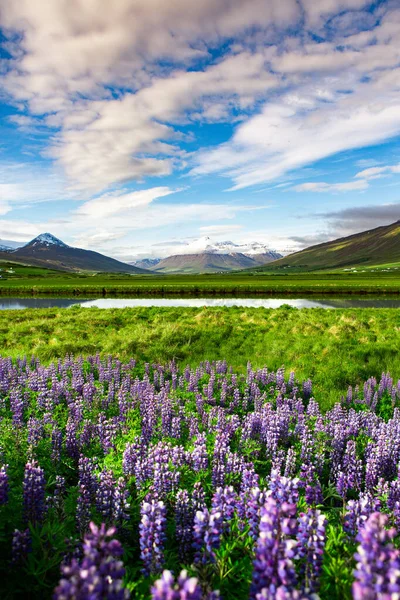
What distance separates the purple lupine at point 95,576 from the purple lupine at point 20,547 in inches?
85.0

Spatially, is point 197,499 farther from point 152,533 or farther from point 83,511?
point 83,511

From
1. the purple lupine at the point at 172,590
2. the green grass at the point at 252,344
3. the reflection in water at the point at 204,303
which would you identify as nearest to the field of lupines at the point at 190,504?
the purple lupine at the point at 172,590

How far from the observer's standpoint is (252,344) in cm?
2167

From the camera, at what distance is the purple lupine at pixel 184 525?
4.96 m

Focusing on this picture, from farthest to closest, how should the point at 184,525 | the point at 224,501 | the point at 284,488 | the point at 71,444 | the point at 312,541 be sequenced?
the point at 71,444
the point at 184,525
the point at 224,501
the point at 284,488
the point at 312,541

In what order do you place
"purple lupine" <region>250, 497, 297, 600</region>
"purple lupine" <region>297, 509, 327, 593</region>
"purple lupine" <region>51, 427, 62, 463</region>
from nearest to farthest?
"purple lupine" <region>250, 497, 297, 600</region>, "purple lupine" <region>297, 509, 327, 593</region>, "purple lupine" <region>51, 427, 62, 463</region>

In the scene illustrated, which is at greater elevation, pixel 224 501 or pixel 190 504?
pixel 224 501

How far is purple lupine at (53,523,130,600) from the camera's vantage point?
102 inches

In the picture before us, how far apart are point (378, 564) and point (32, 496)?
458cm

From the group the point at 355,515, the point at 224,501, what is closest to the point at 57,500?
the point at 224,501

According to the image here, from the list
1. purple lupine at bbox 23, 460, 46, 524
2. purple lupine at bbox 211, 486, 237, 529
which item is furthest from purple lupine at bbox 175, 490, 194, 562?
purple lupine at bbox 23, 460, 46, 524

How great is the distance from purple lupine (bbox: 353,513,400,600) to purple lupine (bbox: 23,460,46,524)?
4.38 metres

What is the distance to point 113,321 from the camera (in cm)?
3056

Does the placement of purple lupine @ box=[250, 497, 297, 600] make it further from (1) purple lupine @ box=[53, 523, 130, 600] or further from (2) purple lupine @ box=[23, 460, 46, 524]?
(2) purple lupine @ box=[23, 460, 46, 524]
